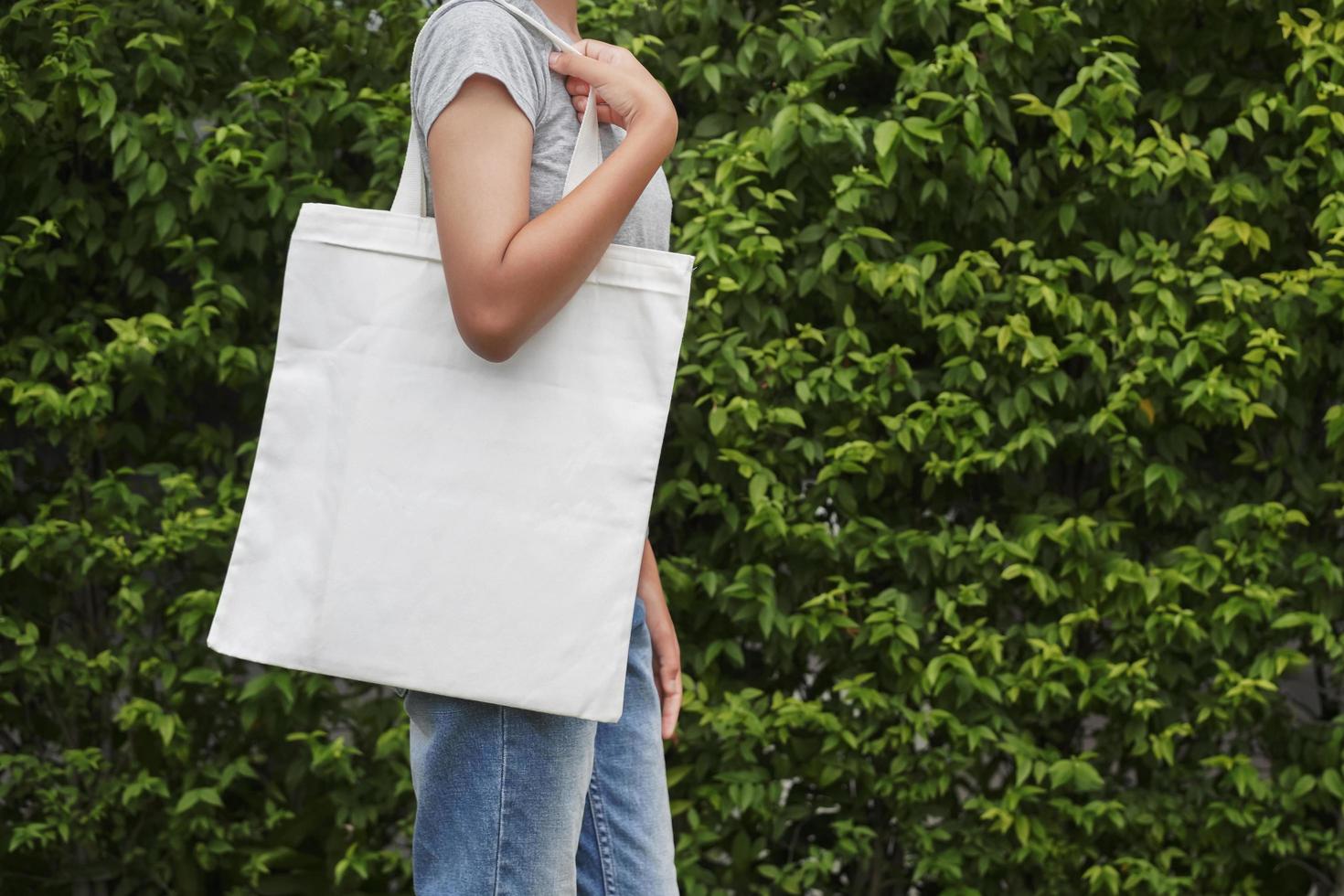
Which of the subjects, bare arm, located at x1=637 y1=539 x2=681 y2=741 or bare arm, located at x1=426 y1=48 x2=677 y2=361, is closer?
bare arm, located at x1=426 y1=48 x2=677 y2=361

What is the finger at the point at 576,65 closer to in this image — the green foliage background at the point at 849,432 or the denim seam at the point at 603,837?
the denim seam at the point at 603,837

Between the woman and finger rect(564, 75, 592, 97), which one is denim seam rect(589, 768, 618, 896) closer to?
the woman

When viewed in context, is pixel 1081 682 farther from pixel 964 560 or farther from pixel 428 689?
pixel 428 689

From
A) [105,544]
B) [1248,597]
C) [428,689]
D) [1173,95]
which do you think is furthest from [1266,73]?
[105,544]

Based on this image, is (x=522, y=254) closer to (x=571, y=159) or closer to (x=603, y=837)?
(x=571, y=159)

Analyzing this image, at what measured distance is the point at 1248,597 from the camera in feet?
9.81

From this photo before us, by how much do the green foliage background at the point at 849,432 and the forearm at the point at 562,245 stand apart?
4.89 ft

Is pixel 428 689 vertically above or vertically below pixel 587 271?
below

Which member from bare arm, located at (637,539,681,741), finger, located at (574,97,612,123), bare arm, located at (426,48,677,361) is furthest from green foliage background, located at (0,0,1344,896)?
bare arm, located at (426,48,677,361)

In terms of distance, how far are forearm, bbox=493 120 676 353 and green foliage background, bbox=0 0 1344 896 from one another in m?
1.49

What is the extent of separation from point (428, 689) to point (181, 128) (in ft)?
6.78

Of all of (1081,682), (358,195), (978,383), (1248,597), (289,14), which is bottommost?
(1081,682)

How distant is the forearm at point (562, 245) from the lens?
4.25 feet

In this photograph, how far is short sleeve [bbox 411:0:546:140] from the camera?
4.33ft
